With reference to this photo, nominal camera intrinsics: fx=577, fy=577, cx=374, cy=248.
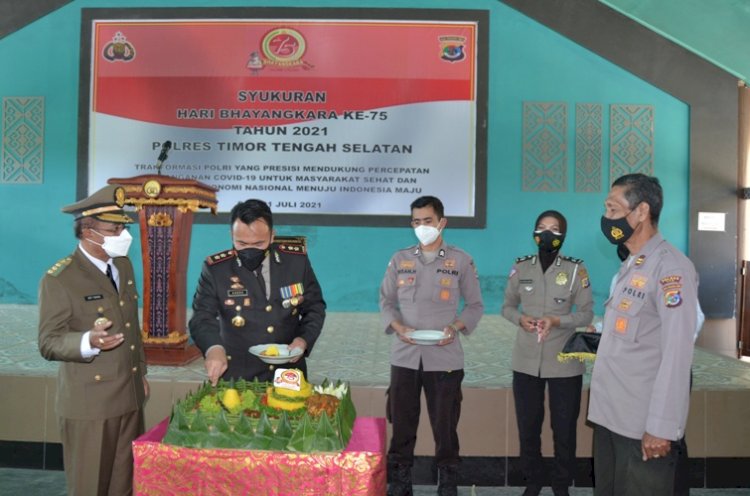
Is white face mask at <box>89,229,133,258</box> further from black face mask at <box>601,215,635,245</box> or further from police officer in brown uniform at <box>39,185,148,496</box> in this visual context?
black face mask at <box>601,215,635,245</box>

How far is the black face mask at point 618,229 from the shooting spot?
1805 mm

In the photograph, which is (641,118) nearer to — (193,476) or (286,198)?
(286,198)

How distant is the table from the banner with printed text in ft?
16.4

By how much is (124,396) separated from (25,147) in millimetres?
5661

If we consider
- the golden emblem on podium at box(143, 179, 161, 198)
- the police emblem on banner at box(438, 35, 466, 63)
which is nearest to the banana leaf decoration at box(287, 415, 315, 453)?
the golden emblem on podium at box(143, 179, 161, 198)

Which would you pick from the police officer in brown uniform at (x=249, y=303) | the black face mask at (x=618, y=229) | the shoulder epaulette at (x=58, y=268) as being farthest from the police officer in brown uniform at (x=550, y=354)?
the shoulder epaulette at (x=58, y=268)

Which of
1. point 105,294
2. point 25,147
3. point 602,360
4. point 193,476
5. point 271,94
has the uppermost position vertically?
point 271,94

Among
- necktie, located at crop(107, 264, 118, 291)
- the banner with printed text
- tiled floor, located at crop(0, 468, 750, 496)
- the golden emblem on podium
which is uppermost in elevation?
the banner with printed text

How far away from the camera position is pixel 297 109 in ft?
21.1

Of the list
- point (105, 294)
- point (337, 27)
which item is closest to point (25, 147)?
point (337, 27)

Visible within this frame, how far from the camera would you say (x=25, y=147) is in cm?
655

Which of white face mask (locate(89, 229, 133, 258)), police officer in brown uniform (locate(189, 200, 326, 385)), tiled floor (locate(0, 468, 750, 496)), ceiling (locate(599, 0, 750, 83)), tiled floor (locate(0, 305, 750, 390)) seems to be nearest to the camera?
white face mask (locate(89, 229, 133, 258))

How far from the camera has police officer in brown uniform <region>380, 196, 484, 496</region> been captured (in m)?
2.65

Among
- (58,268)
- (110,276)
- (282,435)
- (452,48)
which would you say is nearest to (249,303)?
(110,276)
